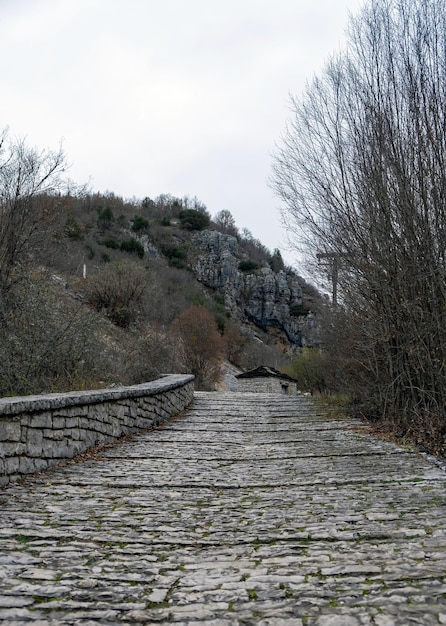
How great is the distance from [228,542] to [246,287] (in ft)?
221

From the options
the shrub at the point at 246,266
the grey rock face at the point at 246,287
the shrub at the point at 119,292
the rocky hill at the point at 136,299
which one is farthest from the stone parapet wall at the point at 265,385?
the shrub at the point at 246,266

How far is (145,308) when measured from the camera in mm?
24812

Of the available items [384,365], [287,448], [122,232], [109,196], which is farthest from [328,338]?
[109,196]

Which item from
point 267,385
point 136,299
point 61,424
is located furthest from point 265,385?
point 61,424

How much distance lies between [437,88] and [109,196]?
235 ft

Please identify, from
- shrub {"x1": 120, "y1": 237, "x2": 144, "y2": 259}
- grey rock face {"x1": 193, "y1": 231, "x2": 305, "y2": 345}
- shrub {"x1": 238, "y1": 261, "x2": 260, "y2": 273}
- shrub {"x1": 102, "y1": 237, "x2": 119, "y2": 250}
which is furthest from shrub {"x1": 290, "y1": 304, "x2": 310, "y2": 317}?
shrub {"x1": 102, "y1": 237, "x2": 119, "y2": 250}

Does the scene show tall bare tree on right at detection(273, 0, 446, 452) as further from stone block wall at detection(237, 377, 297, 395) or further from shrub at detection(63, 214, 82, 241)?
stone block wall at detection(237, 377, 297, 395)

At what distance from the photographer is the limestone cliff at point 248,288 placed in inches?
2645

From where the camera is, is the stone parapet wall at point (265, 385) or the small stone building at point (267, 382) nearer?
the stone parapet wall at point (265, 385)

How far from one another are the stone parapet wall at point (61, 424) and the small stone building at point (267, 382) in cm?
2323

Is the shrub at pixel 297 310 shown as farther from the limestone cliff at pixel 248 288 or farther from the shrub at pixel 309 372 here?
the shrub at pixel 309 372

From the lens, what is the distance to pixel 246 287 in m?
70.7

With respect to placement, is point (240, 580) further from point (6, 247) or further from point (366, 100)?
point (6, 247)

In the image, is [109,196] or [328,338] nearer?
[328,338]
